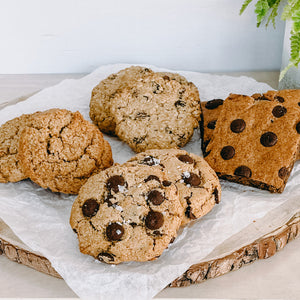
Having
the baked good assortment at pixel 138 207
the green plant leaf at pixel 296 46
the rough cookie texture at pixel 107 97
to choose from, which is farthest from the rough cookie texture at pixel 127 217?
the green plant leaf at pixel 296 46

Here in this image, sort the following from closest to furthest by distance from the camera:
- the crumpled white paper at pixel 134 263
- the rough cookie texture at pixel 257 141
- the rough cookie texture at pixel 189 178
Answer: the crumpled white paper at pixel 134 263
the rough cookie texture at pixel 189 178
the rough cookie texture at pixel 257 141

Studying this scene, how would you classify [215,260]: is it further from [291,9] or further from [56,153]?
[291,9]

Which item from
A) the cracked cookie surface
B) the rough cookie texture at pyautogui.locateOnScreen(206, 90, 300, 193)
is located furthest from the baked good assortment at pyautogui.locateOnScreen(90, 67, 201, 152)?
the rough cookie texture at pyautogui.locateOnScreen(206, 90, 300, 193)

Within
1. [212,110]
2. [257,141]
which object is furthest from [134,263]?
[212,110]

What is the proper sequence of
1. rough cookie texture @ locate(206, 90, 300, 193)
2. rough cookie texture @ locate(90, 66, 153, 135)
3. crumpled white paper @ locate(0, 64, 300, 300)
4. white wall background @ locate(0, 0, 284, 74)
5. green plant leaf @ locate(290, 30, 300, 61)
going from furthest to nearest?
white wall background @ locate(0, 0, 284, 74) → rough cookie texture @ locate(90, 66, 153, 135) → green plant leaf @ locate(290, 30, 300, 61) → rough cookie texture @ locate(206, 90, 300, 193) → crumpled white paper @ locate(0, 64, 300, 300)

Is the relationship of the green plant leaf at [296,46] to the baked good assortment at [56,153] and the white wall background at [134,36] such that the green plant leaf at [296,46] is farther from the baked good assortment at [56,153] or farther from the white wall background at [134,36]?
the baked good assortment at [56,153]

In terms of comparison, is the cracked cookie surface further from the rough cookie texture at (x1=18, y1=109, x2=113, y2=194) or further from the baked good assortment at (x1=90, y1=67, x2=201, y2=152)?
the rough cookie texture at (x1=18, y1=109, x2=113, y2=194)

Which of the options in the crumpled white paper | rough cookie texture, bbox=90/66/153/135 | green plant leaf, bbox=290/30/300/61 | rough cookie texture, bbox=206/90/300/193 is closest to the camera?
the crumpled white paper

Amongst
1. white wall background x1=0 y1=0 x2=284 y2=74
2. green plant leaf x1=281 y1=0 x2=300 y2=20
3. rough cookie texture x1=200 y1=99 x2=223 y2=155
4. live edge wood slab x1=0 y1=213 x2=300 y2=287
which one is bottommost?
live edge wood slab x1=0 y1=213 x2=300 y2=287
